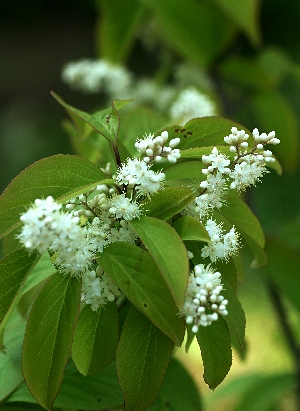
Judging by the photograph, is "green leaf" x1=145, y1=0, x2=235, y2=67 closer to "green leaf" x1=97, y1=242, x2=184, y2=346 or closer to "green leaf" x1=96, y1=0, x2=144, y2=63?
"green leaf" x1=96, y1=0, x2=144, y2=63

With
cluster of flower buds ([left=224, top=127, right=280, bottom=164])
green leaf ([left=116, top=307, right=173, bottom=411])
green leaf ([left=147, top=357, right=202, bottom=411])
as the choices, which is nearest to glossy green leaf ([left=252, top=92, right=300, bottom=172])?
green leaf ([left=147, top=357, right=202, bottom=411])

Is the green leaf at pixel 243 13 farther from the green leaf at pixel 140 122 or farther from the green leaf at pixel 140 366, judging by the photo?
the green leaf at pixel 140 366

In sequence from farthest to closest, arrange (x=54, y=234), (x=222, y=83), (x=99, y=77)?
(x=222, y=83) < (x=99, y=77) < (x=54, y=234)

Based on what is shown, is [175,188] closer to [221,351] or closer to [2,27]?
[221,351]

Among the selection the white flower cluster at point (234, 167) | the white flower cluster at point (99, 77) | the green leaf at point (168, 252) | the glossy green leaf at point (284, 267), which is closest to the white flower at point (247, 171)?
the white flower cluster at point (234, 167)

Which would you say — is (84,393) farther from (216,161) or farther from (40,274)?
(216,161)

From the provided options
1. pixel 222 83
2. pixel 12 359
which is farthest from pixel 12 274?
pixel 222 83

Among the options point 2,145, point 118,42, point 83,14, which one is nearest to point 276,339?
point 118,42
